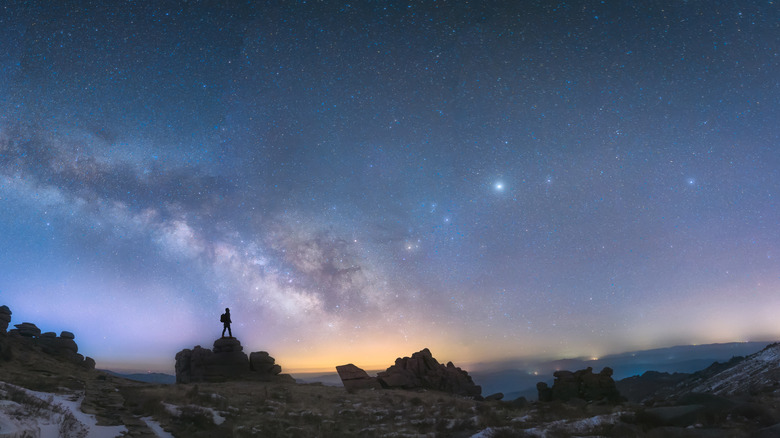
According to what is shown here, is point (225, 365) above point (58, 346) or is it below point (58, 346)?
below

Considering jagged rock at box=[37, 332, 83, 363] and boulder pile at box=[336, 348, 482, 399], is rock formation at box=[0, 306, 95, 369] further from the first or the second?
boulder pile at box=[336, 348, 482, 399]

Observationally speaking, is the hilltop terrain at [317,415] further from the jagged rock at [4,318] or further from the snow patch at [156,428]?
the jagged rock at [4,318]

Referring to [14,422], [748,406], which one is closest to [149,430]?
[14,422]

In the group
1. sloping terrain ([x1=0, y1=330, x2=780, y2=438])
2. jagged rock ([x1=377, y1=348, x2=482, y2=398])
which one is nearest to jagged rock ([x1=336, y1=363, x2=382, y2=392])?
jagged rock ([x1=377, y1=348, x2=482, y2=398])

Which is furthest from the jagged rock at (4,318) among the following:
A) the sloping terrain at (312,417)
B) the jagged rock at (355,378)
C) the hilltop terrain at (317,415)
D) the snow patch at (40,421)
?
the snow patch at (40,421)

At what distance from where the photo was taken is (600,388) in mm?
41125

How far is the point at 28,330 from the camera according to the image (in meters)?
41.2

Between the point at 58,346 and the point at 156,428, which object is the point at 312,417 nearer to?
the point at 156,428

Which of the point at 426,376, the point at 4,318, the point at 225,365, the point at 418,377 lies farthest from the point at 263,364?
the point at 4,318

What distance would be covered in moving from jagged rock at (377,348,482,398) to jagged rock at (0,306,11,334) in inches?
1545

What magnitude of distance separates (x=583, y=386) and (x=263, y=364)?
36278 mm

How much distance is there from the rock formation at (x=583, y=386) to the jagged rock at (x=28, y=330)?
56964mm

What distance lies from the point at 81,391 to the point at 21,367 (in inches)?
513

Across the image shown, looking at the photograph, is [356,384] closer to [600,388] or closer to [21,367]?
[600,388]
